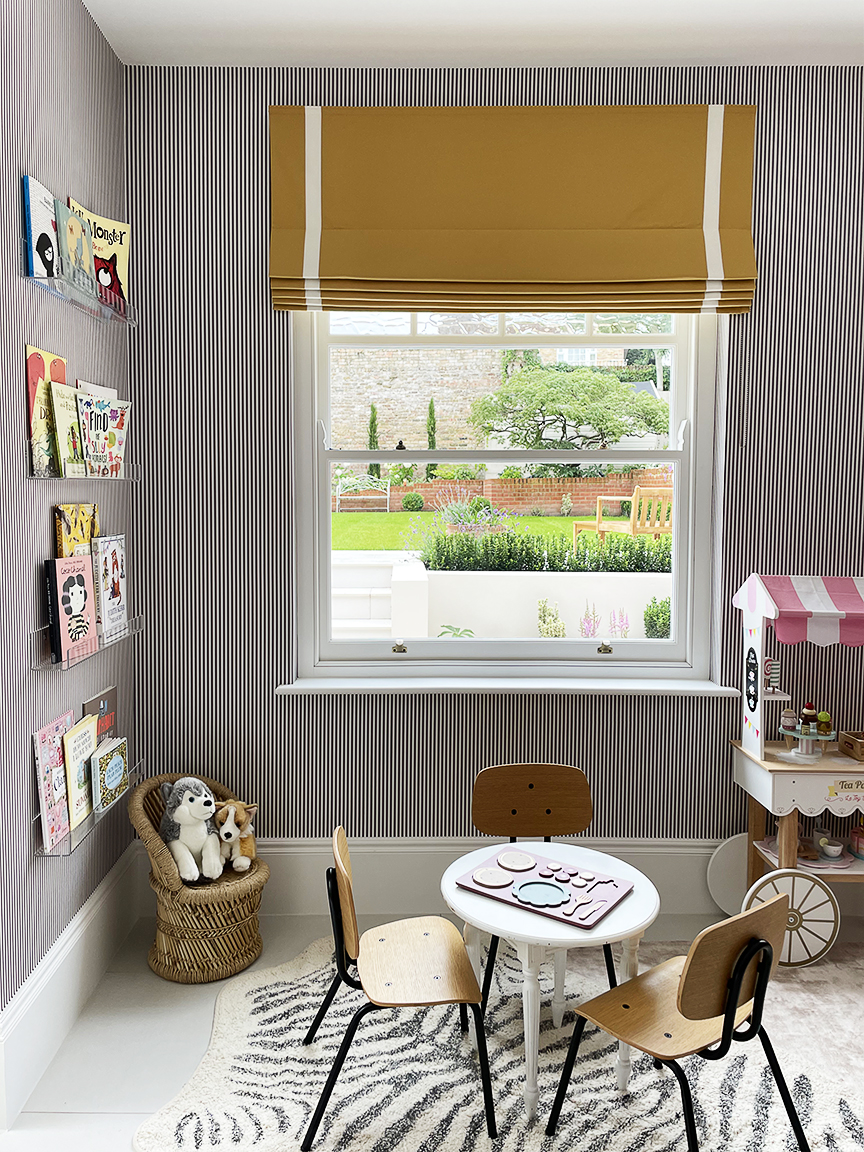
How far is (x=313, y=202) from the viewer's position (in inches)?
110

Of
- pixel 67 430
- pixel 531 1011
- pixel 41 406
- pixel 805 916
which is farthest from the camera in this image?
pixel 805 916

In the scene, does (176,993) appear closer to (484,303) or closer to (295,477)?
→ (295,477)

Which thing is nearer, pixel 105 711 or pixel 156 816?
pixel 105 711

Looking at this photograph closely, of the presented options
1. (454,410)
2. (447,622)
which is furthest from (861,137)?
(447,622)

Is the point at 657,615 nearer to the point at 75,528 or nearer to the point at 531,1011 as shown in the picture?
the point at 531,1011

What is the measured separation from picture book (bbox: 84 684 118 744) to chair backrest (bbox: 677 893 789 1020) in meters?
1.80

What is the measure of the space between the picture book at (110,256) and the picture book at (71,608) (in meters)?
0.83

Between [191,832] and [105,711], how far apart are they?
0.46 meters

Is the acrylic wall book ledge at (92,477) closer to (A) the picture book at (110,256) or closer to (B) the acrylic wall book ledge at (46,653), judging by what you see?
(B) the acrylic wall book ledge at (46,653)

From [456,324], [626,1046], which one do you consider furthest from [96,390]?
[626,1046]

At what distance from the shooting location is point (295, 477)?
300cm

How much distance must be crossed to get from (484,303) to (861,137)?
137cm

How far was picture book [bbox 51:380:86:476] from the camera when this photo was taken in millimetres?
2246

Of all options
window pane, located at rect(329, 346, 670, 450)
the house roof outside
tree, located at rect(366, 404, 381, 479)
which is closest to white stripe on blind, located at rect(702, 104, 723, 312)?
the house roof outside
